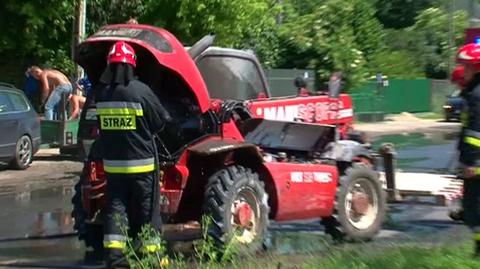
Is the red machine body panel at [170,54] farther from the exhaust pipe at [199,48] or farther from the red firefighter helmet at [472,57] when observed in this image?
the red firefighter helmet at [472,57]

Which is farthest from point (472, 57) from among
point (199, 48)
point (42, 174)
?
point (42, 174)

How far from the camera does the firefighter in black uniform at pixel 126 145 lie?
761 cm

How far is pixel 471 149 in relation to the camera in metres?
7.82

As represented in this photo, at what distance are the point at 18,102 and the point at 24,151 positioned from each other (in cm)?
101

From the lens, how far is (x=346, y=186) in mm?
9711

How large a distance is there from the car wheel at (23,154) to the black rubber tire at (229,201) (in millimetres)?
9496

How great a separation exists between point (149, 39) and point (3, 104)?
9806mm

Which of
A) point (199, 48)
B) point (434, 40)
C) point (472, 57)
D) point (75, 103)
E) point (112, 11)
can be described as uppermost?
point (434, 40)

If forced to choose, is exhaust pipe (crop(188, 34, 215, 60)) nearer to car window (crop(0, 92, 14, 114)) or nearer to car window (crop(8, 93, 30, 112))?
car window (crop(0, 92, 14, 114))

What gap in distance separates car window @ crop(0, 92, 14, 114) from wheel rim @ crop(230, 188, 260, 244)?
962 centimetres

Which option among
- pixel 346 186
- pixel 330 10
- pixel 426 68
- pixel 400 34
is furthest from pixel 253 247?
pixel 400 34

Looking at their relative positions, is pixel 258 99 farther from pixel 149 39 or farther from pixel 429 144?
pixel 429 144

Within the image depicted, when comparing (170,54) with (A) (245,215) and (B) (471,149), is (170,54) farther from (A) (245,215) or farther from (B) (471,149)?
(B) (471,149)

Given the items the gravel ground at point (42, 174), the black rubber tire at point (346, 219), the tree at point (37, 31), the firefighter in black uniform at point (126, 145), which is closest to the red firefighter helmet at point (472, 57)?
the black rubber tire at point (346, 219)
